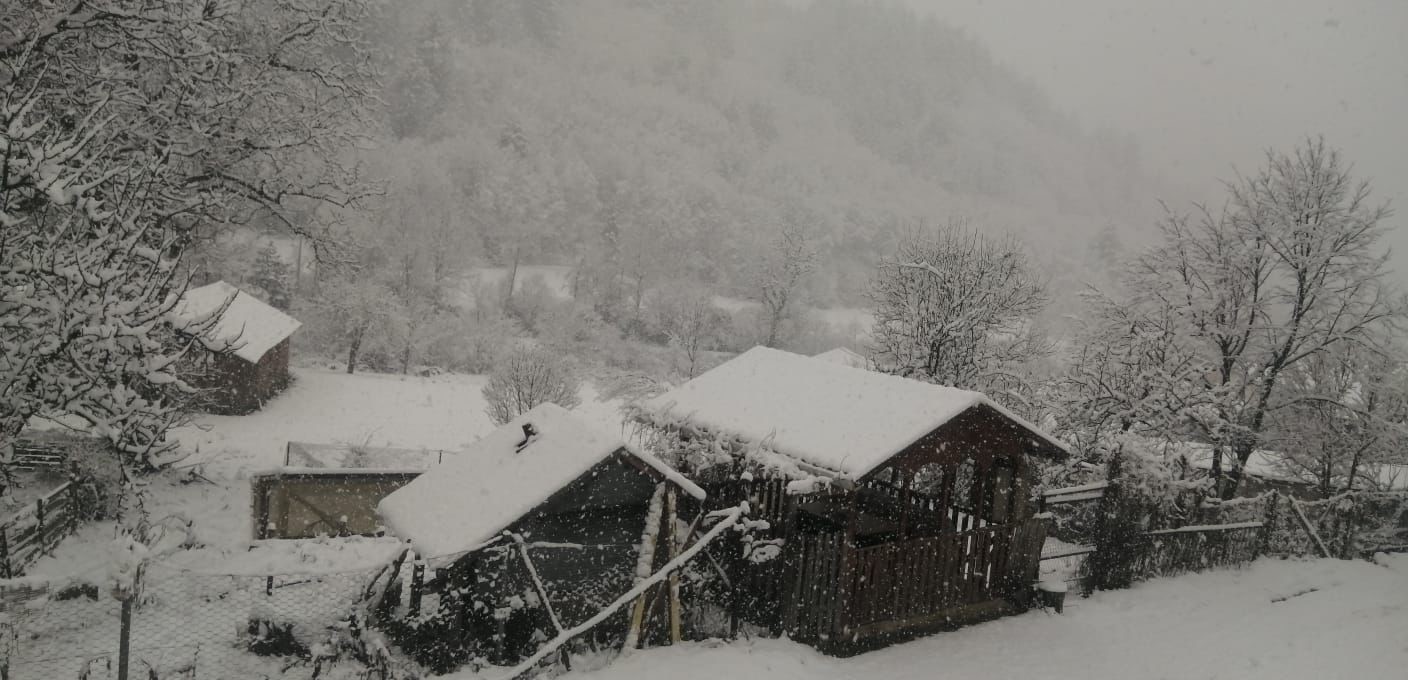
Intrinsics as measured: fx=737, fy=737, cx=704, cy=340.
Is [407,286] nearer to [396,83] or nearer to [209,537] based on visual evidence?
[396,83]

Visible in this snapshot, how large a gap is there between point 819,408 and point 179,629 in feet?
25.5

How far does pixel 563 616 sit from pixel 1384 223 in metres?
21.5

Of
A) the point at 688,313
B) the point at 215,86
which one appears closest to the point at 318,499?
the point at 215,86

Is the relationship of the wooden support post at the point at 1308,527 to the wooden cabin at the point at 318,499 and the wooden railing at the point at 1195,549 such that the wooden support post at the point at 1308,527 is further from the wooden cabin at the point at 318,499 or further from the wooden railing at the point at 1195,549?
the wooden cabin at the point at 318,499

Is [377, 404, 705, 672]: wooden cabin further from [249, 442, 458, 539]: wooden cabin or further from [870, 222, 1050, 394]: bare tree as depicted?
[870, 222, 1050, 394]: bare tree

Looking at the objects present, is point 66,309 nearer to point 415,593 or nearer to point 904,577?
point 415,593

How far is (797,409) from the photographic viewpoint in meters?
10.2

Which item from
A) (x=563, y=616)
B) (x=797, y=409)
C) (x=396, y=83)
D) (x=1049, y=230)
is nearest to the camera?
(x=563, y=616)

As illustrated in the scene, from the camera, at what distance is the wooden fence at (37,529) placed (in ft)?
24.3

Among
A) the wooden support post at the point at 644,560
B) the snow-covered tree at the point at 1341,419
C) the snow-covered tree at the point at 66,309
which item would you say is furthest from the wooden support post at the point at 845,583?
the snow-covered tree at the point at 1341,419

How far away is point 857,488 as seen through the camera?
828cm

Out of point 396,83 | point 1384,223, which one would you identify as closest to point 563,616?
point 1384,223

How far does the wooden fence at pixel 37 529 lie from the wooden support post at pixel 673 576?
590 centimetres

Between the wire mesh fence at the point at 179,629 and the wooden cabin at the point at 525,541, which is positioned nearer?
the wire mesh fence at the point at 179,629
